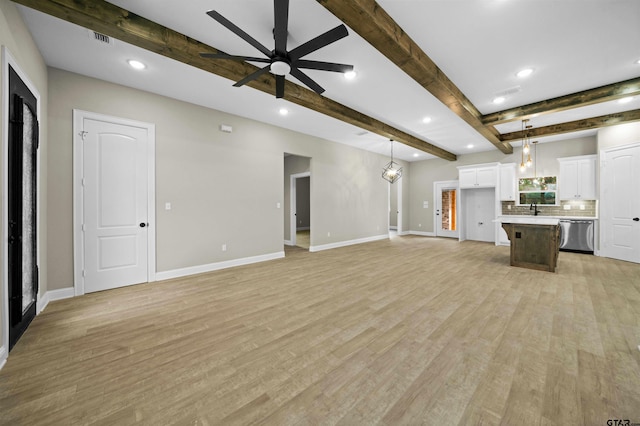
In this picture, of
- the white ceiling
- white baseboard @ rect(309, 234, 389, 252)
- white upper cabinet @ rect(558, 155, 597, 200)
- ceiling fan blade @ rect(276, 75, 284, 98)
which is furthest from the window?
ceiling fan blade @ rect(276, 75, 284, 98)

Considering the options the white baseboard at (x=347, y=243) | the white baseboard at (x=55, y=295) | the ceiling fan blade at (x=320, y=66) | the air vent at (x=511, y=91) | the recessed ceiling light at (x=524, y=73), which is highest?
the air vent at (x=511, y=91)

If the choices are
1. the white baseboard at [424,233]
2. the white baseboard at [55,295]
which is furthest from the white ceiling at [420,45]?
the white baseboard at [424,233]

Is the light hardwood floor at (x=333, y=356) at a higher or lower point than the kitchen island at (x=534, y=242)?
lower

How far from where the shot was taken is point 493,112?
5211 mm

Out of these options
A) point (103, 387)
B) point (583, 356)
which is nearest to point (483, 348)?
point (583, 356)

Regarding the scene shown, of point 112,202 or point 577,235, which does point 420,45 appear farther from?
point 577,235

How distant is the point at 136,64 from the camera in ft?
10.6

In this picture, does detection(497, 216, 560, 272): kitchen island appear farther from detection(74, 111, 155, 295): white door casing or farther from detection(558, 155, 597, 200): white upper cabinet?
detection(74, 111, 155, 295): white door casing

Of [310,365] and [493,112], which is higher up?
[493,112]

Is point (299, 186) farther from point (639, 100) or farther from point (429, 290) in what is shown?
point (639, 100)

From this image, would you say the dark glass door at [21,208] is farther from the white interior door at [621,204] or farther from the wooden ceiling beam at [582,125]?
the white interior door at [621,204]

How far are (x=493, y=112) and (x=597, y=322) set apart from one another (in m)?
4.27

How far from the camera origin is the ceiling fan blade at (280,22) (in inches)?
73.1

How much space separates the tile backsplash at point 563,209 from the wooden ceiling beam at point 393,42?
5354mm
